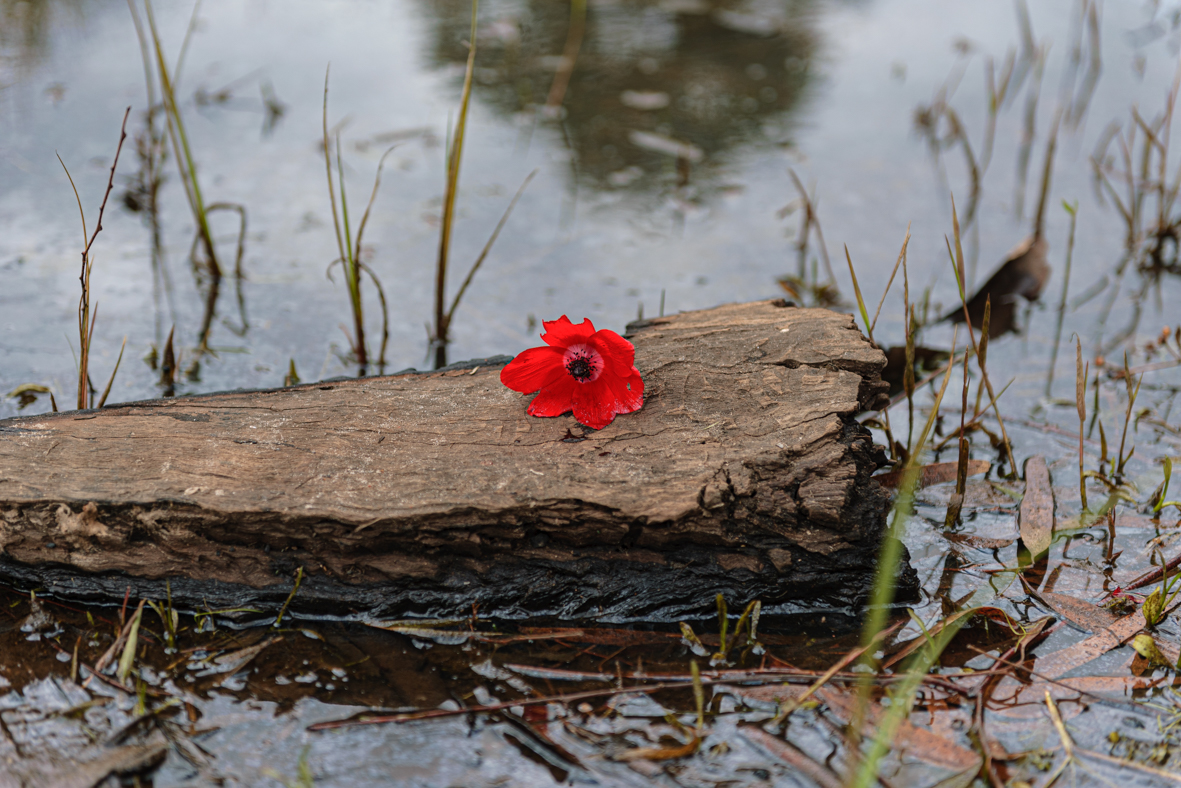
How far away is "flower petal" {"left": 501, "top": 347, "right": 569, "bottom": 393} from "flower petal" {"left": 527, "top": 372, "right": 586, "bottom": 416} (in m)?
0.01

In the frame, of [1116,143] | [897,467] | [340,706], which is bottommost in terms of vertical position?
[340,706]

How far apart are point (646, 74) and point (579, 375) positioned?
11.9ft

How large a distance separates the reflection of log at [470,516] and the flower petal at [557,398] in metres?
0.04

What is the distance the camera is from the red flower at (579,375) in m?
1.89

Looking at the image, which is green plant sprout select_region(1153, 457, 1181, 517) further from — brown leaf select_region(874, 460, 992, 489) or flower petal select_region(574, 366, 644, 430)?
flower petal select_region(574, 366, 644, 430)

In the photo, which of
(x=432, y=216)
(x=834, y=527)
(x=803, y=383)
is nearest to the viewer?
(x=834, y=527)

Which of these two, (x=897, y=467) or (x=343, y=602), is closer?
(x=343, y=602)

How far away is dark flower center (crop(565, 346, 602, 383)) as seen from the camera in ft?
6.27

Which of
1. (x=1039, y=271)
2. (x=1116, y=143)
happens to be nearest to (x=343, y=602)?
(x=1039, y=271)

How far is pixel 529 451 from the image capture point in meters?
1.88

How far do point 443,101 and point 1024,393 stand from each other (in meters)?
3.20

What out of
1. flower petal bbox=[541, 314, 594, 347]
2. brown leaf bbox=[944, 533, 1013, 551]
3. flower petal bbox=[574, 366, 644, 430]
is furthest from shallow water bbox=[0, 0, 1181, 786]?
flower petal bbox=[541, 314, 594, 347]

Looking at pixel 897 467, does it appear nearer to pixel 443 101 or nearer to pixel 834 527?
pixel 834 527

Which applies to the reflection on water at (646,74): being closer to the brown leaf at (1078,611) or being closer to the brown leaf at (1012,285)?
the brown leaf at (1012,285)
